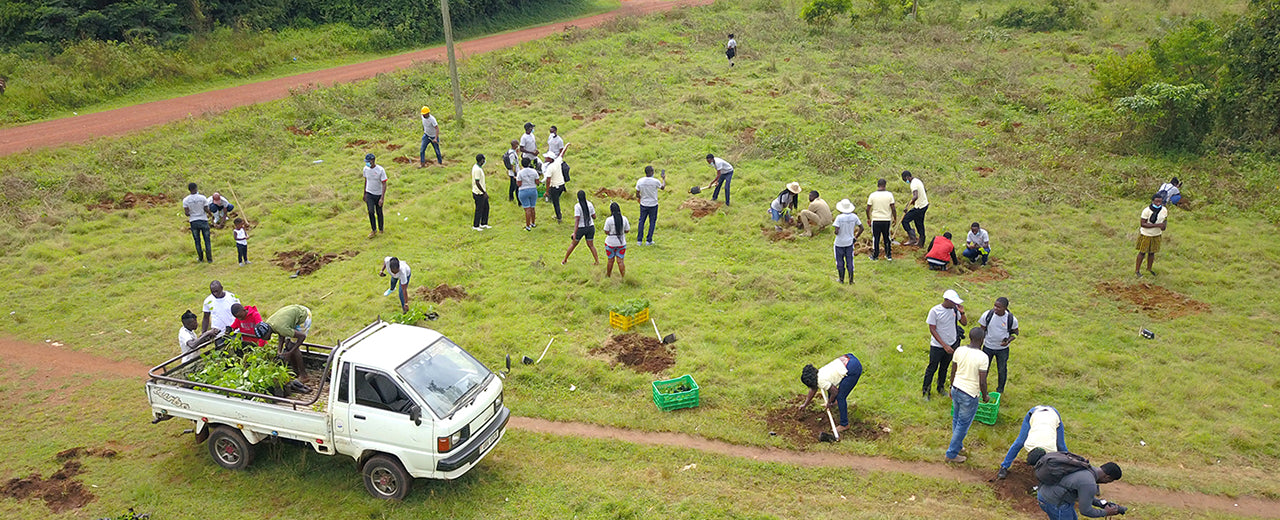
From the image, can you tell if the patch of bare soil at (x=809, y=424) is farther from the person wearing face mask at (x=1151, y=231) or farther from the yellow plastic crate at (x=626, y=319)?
the person wearing face mask at (x=1151, y=231)

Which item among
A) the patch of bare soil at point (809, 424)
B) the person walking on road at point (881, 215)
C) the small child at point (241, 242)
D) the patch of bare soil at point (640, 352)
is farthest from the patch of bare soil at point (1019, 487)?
the small child at point (241, 242)

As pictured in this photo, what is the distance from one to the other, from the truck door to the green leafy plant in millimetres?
4817

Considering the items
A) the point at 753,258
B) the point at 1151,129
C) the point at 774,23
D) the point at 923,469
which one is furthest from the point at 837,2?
the point at 923,469

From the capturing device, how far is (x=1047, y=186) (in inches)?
749

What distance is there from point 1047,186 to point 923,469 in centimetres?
1219

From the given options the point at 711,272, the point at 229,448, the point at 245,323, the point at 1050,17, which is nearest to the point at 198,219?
the point at 245,323

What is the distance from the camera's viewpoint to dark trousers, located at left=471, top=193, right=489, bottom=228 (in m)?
17.3

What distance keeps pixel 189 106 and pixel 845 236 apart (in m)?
23.0

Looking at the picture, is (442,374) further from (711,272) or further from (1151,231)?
(1151,231)

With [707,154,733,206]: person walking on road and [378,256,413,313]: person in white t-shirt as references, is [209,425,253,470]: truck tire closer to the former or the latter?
[378,256,413,313]: person in white t-shirt

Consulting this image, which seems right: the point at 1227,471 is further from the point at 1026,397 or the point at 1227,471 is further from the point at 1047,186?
the point at 1047,186

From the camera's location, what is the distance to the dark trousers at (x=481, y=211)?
17297 millimetres

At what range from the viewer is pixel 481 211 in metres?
17.5

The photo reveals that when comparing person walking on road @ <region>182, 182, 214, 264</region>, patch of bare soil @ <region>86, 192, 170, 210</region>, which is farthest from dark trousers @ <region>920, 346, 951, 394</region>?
patch of bare soil @ <region>86, 192, 170, 210</region>
